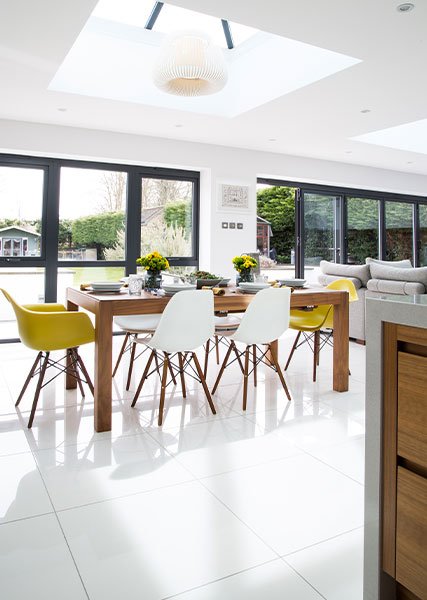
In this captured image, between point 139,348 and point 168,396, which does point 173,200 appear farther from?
point 168,396

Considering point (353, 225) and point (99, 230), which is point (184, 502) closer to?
point (99, 230)

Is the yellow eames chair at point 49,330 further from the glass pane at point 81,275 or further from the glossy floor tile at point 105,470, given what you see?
the glass pane at point 81,275

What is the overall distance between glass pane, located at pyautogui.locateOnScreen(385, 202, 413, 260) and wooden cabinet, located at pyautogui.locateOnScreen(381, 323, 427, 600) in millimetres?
8326

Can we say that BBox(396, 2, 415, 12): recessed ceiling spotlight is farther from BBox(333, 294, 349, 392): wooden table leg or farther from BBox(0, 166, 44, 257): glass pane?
BBox(0, 166, 44, 257): glass pane

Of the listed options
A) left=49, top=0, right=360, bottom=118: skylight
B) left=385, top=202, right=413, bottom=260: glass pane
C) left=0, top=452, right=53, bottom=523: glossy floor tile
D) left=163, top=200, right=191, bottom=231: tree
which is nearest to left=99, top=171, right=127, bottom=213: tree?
left=163, top=200, right=191, bottom=231: tree

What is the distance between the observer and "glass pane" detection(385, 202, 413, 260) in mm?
9070

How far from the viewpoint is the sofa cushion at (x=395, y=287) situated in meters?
5.10

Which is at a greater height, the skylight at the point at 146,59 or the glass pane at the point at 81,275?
the skylight at the point at 146,59

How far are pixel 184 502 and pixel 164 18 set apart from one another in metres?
4.24

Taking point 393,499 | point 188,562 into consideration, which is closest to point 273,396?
point 188,562

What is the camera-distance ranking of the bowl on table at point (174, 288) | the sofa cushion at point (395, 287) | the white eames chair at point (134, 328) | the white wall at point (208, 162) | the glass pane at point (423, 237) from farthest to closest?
1. the glass pane at point (423, 237)
2. the white wall at point (208, 162)
3. the sofa cushion at point (395, 287)
4. the white eames chair at point (134, 328)
5. the bowl on table at point (174, 288)

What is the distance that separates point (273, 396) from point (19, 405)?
71.6 inches

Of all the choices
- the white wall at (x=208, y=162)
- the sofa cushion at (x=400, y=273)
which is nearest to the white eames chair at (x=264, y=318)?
the sofa cushion at (x=400, y=273)

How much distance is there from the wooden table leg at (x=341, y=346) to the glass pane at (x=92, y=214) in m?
3.50
